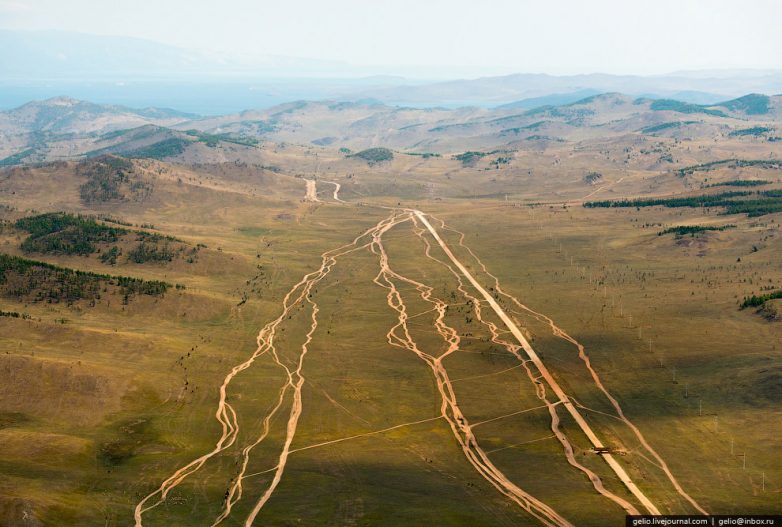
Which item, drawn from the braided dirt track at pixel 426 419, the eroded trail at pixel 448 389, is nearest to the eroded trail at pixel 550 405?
the braided dirt track at pixel 426 419

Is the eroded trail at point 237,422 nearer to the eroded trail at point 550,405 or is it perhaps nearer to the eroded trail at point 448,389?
the eroded trail at point 448,389

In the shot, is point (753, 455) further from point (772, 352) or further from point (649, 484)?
point (772, 352)

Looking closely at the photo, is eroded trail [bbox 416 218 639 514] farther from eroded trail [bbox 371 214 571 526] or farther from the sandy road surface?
eroded trail [bbox 371 214 571 526]

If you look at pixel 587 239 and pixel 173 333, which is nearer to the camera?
pixel 173 333

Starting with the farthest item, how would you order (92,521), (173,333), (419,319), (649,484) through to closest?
(419,319) < (173,333) < (649,484) < (92,521)

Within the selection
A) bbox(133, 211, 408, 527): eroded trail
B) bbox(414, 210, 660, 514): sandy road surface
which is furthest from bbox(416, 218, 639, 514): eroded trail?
bbox(133, 211, 408, 527): eroded trail

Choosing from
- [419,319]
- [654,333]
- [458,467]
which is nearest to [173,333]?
[419,319]
